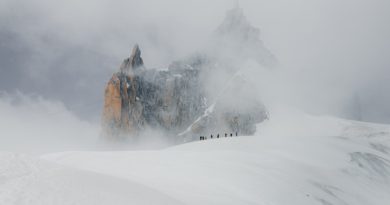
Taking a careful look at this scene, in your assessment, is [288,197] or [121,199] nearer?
[121,199]

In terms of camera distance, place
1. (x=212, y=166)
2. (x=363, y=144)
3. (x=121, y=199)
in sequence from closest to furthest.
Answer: (x=121, y=199), (x=212, y=166), (x=363, y=144)

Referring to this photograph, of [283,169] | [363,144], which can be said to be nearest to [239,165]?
[283,169]

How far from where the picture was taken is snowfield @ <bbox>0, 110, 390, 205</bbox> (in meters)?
10.8

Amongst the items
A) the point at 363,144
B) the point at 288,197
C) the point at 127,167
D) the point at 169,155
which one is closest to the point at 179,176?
the point at 127,167

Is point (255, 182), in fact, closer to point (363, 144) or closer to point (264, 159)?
point (264, 159)

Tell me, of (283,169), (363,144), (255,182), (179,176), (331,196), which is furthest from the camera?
(363,144)

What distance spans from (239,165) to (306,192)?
3.96 meters

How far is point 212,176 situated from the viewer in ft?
61.5

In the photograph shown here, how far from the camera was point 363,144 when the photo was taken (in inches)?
1880

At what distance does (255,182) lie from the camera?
63.1 feet

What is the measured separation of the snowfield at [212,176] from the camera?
10.8m

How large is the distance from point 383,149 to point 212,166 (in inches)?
1444

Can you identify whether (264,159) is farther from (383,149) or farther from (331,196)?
(383,149)

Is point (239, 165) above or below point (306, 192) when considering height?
above
